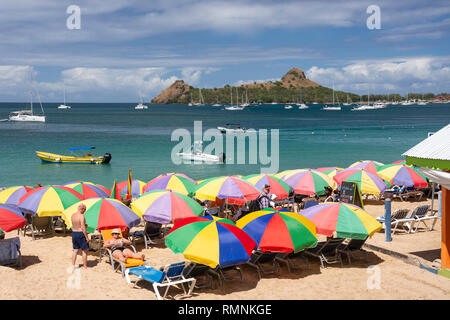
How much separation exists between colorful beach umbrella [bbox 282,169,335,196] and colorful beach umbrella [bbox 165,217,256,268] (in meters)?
7.27

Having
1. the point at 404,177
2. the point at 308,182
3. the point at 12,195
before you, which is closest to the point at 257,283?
the point at 308,182

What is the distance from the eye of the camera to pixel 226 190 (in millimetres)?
12789

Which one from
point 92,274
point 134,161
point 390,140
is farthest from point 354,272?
point 390,140

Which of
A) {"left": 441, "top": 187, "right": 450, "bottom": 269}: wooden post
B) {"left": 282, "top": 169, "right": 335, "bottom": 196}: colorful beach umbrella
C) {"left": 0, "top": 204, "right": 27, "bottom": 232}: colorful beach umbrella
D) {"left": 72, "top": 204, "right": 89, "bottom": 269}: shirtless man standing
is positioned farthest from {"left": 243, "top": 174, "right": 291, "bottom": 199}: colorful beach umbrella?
{"left": 0, "top": 204, "right": 27, "bottom": 232}: colorful beach umbrella

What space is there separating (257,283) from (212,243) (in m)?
1.50

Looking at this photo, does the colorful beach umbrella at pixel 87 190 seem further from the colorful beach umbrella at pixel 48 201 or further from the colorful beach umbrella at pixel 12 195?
the colorful beach umbrella at pixel 12 195

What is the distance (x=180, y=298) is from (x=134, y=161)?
106ft

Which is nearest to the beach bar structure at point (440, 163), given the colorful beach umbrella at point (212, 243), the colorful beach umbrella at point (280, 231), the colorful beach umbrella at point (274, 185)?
the colorful beach umbrella at point (280, 231)

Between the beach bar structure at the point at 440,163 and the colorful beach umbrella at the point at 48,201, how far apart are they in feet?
26.9

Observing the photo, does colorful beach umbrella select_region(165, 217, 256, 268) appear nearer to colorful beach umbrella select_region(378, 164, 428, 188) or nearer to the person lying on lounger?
the person lying on lounger

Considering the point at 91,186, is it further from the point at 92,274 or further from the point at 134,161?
the point at 134,161

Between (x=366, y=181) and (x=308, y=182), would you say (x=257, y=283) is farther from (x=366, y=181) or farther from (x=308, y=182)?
(x=366, y=181)

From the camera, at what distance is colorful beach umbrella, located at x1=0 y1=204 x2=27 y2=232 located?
9312 mm
